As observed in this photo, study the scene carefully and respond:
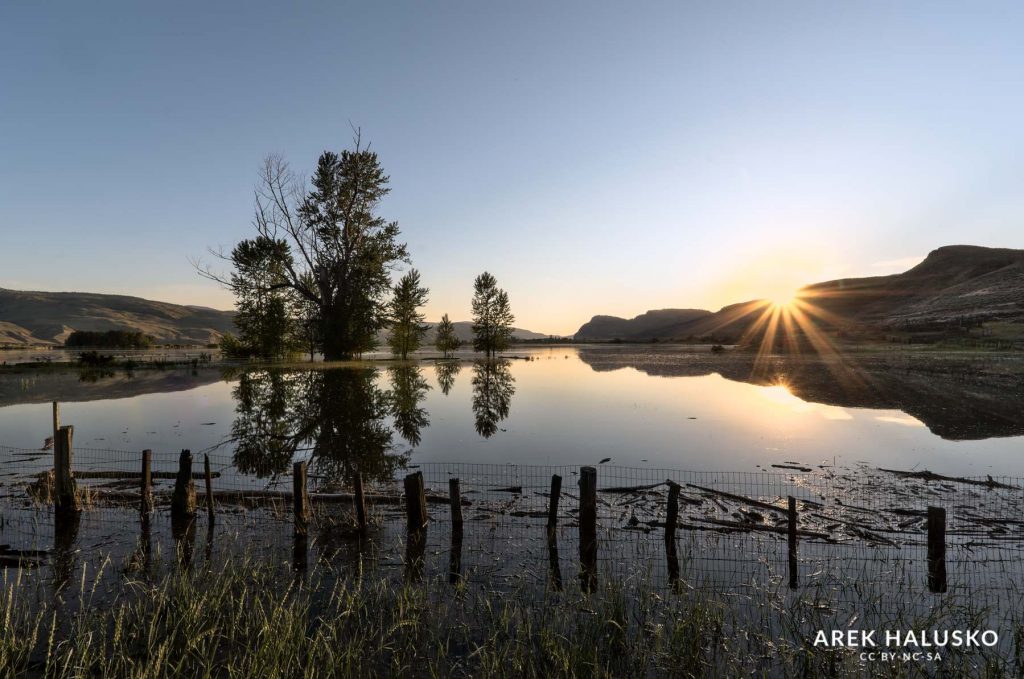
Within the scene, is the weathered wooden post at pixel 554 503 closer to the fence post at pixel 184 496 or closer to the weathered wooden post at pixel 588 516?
the weathered wooden post at pixel 588 516

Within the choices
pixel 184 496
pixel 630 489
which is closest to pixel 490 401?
pixel 630 489

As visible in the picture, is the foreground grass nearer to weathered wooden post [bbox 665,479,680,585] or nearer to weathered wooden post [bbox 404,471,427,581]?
weathered wooden post [bbox 665,479,680,585]

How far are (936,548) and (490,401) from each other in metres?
23.5

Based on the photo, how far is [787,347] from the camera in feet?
284

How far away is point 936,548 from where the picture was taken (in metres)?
7.74

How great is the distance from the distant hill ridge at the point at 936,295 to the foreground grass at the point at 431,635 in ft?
318

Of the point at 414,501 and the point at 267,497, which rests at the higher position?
the point at 414,501

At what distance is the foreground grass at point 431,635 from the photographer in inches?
211

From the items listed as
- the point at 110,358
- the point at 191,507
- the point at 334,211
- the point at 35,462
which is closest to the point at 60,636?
the point at 191,507

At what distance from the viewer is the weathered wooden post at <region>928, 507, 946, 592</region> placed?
24.8 feet

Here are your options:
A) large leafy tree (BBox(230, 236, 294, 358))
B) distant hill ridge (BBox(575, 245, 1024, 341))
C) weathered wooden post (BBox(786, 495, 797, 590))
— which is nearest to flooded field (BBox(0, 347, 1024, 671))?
weathered wooden post (BBox(786, 495, 797, 590))

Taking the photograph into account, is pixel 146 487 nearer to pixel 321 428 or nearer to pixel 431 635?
pixel 431 635

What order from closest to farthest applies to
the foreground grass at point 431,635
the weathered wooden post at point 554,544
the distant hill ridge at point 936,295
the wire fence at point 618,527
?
the foreground grass at point 431,635, the weathered wooden post at point 554,544, the wire fence at point 618,527, the distant hill ridge at point 936,295

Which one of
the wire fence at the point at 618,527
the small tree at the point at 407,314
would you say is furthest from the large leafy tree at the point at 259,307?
the wire fence at the point at 618,527
